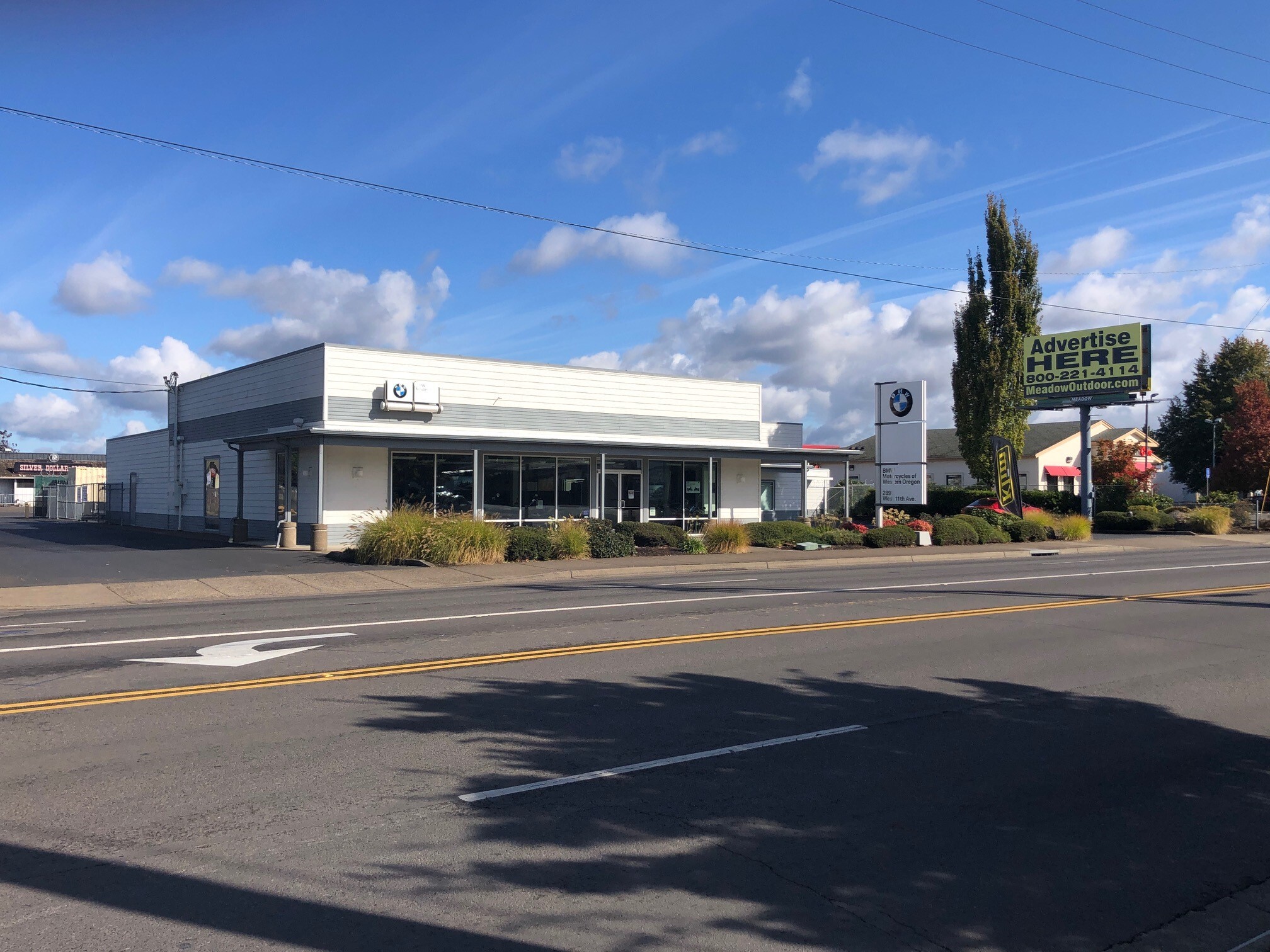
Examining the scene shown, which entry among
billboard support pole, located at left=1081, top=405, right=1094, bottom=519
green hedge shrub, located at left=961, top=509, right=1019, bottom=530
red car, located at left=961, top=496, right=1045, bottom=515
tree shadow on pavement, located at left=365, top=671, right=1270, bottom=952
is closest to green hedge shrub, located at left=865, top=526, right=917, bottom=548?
green hedge shrub, located at left=961, top=509, right=1019, bottom=530

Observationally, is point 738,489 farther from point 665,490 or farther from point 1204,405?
point 1204,405

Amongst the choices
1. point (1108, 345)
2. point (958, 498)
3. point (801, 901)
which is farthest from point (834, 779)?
point (958, 498)

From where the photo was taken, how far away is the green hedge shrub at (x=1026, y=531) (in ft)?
109

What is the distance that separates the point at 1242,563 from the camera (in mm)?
24047

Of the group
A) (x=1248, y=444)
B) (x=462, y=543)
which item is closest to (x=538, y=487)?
(x=462, y=543)

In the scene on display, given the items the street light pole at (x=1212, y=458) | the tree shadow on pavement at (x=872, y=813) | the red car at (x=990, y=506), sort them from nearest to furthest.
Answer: the tree shadow on pavement at (x=872, y=813)
the red car at (x=990, y=506)
the street light pole at (x=1212, y=458)

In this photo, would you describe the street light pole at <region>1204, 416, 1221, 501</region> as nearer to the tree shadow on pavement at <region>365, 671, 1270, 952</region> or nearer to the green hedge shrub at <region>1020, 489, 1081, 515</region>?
the green hedge shrub at <region>1020, 489, 1081, 515</region>

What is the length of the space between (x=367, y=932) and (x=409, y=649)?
651 cm

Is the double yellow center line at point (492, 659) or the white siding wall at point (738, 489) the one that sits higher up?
the white siding wall at point (738, 489)

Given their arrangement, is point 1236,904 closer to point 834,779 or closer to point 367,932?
point 834,779

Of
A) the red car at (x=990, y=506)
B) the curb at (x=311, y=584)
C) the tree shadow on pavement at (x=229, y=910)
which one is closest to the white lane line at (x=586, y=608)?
Answer: the curb at (x=311, y=584)

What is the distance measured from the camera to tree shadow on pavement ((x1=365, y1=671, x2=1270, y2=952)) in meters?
4.34

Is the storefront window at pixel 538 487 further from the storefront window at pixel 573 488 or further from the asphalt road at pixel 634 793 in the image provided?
the asphalt road at pixel 634 793

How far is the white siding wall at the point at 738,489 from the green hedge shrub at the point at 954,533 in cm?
634
